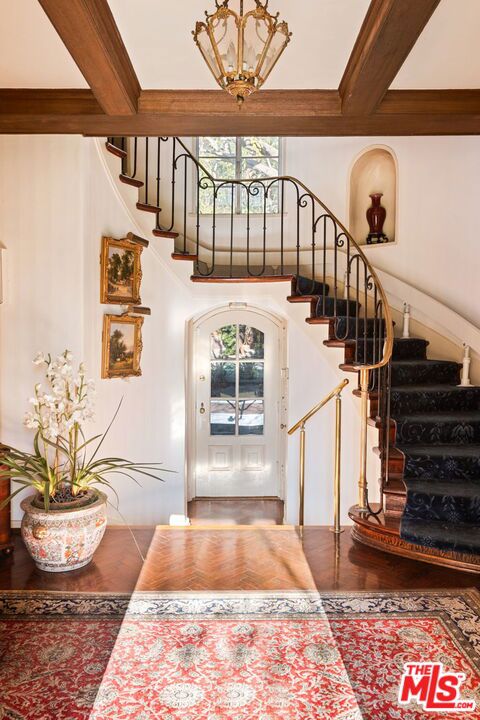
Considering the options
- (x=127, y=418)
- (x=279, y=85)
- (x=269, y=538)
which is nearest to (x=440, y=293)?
(x=279, y=85)

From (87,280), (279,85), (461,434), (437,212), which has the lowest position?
(461,434)

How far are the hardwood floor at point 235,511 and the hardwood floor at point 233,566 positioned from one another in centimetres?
182

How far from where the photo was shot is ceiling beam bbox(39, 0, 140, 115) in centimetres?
229

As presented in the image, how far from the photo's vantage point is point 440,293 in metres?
5.06

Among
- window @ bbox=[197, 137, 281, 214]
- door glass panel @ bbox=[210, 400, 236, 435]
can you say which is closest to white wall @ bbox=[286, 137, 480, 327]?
window @ bbox=[197, 137, 281, 214]

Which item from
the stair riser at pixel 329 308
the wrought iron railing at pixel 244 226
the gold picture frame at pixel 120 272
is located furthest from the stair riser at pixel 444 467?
the gold picture frame at pixel 120 272

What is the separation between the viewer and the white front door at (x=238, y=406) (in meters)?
6.10

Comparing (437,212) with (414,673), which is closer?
(414,673)

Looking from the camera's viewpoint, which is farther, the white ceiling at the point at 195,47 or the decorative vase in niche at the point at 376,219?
the decorative vase in niche at the point at 376,219

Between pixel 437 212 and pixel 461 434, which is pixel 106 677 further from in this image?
pixel 437 212

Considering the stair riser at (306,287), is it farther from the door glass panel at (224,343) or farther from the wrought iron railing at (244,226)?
the door glass panel at (224,343)

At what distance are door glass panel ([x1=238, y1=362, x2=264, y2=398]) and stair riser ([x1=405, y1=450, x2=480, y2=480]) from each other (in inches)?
112

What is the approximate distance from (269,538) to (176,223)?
4.07 meters

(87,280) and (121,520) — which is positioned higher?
(87,280)
